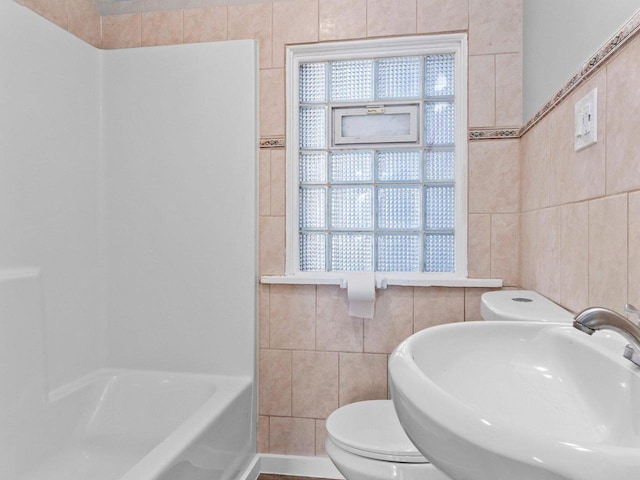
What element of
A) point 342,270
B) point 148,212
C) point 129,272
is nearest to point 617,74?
point 342,270

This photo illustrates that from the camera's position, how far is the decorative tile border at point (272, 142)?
79.2 inches

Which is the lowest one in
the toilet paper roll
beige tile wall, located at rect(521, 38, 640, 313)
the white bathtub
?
the white bathtub

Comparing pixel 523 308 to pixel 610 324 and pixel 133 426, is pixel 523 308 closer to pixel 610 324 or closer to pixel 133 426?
pixel 610 324

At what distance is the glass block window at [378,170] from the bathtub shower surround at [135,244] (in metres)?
0.27

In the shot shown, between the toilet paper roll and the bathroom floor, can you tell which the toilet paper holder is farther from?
the bathroom floor

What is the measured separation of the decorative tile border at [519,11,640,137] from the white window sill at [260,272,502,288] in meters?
0.70

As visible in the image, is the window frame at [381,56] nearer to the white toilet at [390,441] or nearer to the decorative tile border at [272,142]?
the decorative tile border at [272,142]

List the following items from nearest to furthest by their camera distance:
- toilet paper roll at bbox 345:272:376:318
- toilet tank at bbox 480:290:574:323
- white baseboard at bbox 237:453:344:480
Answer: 1. toilet tank at bbox 480:290:574:323
2. toilet paper roll at bbox 345:272:376:318
3. white baseboard at bbox 237:453:344:480

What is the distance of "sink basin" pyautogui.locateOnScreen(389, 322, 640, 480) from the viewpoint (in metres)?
0.42

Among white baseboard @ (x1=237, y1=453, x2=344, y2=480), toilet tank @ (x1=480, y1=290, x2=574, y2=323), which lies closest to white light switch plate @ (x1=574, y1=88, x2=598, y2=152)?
toilet tank @ (x1=480, y1=290, x2=574, y2=323)

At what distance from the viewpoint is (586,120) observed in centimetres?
113

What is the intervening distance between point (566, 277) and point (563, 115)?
0.49 m

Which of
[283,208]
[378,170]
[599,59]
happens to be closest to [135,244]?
[283,208]

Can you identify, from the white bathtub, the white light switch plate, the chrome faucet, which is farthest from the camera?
the white bathtub
